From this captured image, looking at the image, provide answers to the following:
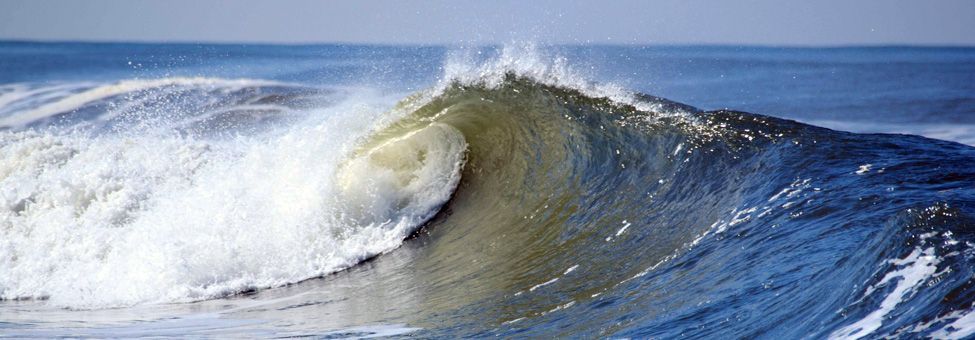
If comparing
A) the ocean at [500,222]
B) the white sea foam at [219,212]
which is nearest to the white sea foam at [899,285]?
the ocean at [500,222]

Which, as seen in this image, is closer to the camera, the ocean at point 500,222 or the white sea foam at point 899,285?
the white sea foam at point 899,285

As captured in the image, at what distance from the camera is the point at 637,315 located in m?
4.66

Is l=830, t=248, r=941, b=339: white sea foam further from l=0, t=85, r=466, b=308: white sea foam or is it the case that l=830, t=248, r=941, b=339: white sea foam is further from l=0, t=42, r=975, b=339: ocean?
l=0, t=85, r=466, b=308: white sea foam

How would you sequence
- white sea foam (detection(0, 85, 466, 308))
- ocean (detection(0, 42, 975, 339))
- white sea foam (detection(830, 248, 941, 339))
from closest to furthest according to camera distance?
white sea foam (detection(830, 248, 941, 339))
ocean (detection(0, 42, 975, 339))
white sea foam (detection(0, 85, 466, 308))

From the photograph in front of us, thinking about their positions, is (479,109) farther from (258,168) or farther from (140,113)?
(140,113)

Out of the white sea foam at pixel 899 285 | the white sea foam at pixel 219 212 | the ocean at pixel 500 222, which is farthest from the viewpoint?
the white sea foam at pixel 219 212

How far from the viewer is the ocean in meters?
4.39

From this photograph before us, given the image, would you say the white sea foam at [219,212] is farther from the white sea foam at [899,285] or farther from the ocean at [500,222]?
the white sea foam at [899,285]

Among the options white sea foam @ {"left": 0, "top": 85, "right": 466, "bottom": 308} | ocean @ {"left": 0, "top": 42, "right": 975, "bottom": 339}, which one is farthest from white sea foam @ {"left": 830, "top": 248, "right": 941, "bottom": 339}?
white sea foam @ {"left": 0, "top": 85, "right": 466, "bottom": 308}

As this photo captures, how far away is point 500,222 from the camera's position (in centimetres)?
738

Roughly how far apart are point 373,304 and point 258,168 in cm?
295

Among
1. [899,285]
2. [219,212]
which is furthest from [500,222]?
[899,285]

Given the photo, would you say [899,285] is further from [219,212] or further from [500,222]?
Result: [219,212]

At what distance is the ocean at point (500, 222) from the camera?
4395 millimetres
